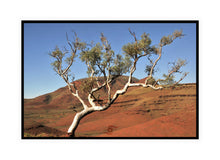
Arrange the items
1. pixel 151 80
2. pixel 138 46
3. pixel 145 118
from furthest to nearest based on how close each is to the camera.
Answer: pixel 145 118 < pixel 151 80 < pixel 138 46

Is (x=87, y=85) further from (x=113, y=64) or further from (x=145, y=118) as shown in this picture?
(x=145, y=118)

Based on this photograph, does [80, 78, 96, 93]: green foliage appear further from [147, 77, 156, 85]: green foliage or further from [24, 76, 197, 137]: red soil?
[147, 77, 156, 85]: green foliage

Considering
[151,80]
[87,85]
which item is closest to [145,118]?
[151,80]

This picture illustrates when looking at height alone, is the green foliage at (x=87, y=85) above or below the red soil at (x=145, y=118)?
above

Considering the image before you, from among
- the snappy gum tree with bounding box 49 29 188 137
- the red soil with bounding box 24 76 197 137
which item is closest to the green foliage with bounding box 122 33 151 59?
the snappy gum tree with bounding box 49 29 188 137

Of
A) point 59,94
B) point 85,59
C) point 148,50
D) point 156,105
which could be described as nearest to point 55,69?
point 85,59

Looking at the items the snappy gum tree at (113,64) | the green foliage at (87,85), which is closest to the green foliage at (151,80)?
the snappy gum tree at (113,64)

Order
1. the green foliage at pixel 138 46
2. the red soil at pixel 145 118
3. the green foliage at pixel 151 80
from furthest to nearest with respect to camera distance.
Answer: the green foliage at pixel 151 80, the green foliage at pixel 138 46, the red soil at pixel 145 118

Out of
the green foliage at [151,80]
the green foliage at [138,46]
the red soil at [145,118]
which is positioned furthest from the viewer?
the green foliage at [151,80]

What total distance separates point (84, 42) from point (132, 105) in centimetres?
1523

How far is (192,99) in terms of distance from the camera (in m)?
18.5

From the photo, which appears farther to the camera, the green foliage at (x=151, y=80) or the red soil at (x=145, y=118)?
the green foliage at (x=151, y=80)

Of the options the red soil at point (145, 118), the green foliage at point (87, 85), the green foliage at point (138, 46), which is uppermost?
the green foliage at point (138, 46)

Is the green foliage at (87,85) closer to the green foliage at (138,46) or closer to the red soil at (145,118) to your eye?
the red soil at (145,118)
